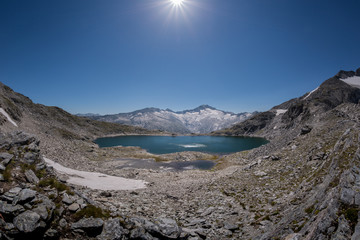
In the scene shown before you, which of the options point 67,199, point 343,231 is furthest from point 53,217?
point 343,231

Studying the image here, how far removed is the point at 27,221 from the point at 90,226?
2.60 meters

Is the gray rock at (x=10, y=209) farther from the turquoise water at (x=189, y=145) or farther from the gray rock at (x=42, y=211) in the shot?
the turquoise water at (x=189, y=145)

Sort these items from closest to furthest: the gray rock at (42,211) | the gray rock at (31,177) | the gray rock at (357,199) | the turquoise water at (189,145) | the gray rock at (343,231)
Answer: the gray rock at (343,231) → the gray rock at (357,199) → the gray rock at (42,211) → the gray rock at (31,177) → the turquoise water at (189,145)

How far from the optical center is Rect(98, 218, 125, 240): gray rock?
786 centimetres

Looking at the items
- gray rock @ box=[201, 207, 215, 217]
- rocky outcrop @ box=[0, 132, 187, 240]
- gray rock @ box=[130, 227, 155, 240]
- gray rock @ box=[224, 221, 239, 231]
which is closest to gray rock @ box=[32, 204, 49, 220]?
rocky outcrop @ box=[0, 132, 187, 240]

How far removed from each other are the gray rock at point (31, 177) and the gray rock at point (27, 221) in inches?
153

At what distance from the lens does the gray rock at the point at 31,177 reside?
10.3 metres

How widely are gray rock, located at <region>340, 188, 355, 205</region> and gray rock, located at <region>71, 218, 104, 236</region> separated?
11220 millimetres

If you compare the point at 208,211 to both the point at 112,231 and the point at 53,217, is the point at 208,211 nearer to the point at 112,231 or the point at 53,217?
the point at 112,231

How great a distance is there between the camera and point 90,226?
7.91 metres

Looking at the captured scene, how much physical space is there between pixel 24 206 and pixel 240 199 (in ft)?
53.0

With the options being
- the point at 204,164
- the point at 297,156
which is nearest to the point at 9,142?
the point at 297,156

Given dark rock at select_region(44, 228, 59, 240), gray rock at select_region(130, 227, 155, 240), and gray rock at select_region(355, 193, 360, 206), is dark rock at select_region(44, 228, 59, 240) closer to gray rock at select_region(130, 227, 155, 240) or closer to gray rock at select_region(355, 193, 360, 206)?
gray rock at select_region(130, 227, 155, 240)

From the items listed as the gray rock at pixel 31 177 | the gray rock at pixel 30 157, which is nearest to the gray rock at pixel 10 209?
the gray rock at pixel 31 177
